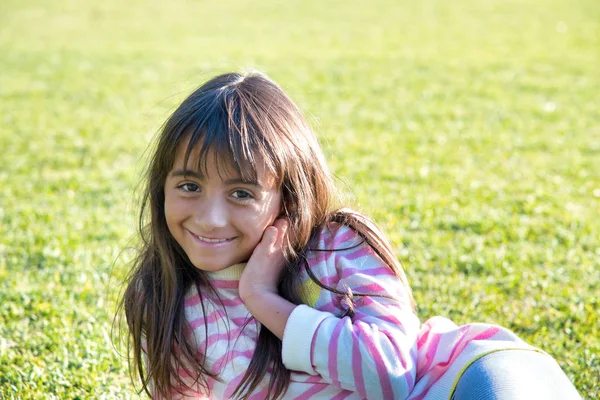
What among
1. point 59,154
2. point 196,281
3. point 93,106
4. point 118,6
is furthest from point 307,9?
point 196,281

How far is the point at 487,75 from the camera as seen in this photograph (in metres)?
12.4

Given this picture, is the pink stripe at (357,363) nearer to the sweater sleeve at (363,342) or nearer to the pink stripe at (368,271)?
the sweater sleeve at (363,342)

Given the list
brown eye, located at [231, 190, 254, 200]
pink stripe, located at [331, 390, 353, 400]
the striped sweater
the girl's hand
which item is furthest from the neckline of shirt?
pink stripe, located at [331, 390, 353, 400]

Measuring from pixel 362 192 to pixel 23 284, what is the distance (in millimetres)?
2882

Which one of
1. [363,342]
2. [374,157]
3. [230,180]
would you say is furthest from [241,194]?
[374,157]

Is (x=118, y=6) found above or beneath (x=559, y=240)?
above

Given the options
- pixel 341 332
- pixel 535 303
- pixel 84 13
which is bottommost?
pixel 535 303

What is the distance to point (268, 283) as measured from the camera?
2.55 m

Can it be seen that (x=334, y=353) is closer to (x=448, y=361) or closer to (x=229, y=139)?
(x=448, y=361)

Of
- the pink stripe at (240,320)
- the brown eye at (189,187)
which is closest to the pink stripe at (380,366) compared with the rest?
the pink stripe at (240,320)

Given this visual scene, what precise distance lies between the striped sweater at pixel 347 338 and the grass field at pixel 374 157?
81 cm

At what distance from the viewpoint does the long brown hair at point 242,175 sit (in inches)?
99.0

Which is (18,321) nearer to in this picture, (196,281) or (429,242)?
(196,281)

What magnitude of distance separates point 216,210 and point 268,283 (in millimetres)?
289
